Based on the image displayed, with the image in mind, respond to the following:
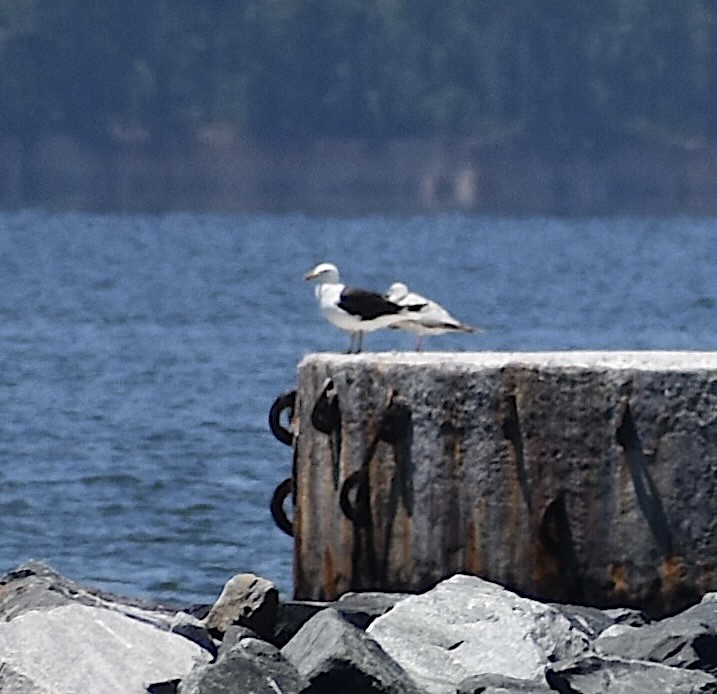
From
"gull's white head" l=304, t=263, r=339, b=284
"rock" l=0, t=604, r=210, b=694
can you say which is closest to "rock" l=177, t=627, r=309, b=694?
"rock" l=0, t=604, r=210, b=694

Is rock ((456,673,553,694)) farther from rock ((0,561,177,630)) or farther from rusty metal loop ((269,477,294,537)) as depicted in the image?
rusty metal loop ((269,477,294,537))

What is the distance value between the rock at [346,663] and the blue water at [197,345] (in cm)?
606

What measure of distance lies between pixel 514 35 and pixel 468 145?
9.82m

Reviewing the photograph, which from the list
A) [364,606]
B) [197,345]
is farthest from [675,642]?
[197,345]

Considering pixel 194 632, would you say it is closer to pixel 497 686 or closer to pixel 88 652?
pixel 88 652

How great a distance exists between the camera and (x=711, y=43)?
408 ft

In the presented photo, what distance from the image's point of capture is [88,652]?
7266 millimetres

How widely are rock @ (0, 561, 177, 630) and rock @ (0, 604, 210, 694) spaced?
0.69ft

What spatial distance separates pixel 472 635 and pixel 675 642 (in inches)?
21.4

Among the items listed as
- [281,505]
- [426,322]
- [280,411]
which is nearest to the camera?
[280,411]

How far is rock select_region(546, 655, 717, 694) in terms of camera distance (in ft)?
22.7

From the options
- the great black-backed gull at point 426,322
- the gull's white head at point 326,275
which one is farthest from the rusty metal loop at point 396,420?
the gull's white head at point 326,275

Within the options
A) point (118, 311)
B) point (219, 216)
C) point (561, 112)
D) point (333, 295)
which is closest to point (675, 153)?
point (561, 112)

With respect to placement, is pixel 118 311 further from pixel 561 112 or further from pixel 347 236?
pixel 561 112
